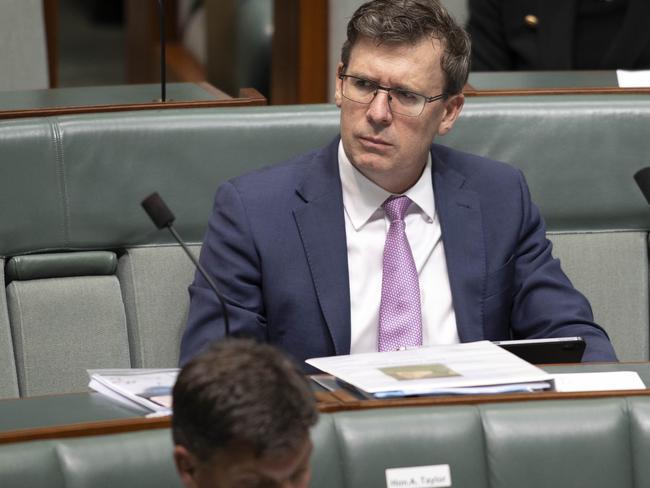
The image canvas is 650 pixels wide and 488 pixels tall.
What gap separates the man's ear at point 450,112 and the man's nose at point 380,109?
0.15 meters

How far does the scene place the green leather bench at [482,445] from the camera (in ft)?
4.84

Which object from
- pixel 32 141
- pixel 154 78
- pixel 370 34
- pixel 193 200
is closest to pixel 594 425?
pixel 370 34

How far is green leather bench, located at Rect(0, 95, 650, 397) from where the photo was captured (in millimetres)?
2240

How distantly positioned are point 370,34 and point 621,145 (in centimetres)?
66

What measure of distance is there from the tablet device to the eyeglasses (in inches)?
18.8

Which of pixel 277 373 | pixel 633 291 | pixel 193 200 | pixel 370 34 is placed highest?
pixel 370 34

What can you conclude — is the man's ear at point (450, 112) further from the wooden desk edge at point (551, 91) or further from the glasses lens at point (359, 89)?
the wooden desk edge at point (551, 91)

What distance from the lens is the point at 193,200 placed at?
232 cm

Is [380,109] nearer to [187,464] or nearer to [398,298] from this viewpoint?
[398,298]

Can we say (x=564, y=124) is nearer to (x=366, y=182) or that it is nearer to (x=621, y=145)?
(x=621, y=145)

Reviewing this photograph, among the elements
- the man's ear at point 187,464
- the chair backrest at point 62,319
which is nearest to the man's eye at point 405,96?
the chair backrest at point 62,319

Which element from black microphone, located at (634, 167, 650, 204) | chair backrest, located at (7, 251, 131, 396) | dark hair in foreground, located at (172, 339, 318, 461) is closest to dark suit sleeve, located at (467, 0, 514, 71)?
black microphone, located at (634, 167, 650, 204)

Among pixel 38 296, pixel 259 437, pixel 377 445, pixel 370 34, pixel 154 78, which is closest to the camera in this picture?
pixel 259 437

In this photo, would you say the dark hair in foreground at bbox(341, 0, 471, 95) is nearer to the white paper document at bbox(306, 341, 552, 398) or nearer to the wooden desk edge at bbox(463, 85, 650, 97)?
the wooden desk edge at bbox(463, 85, 650, 97)
